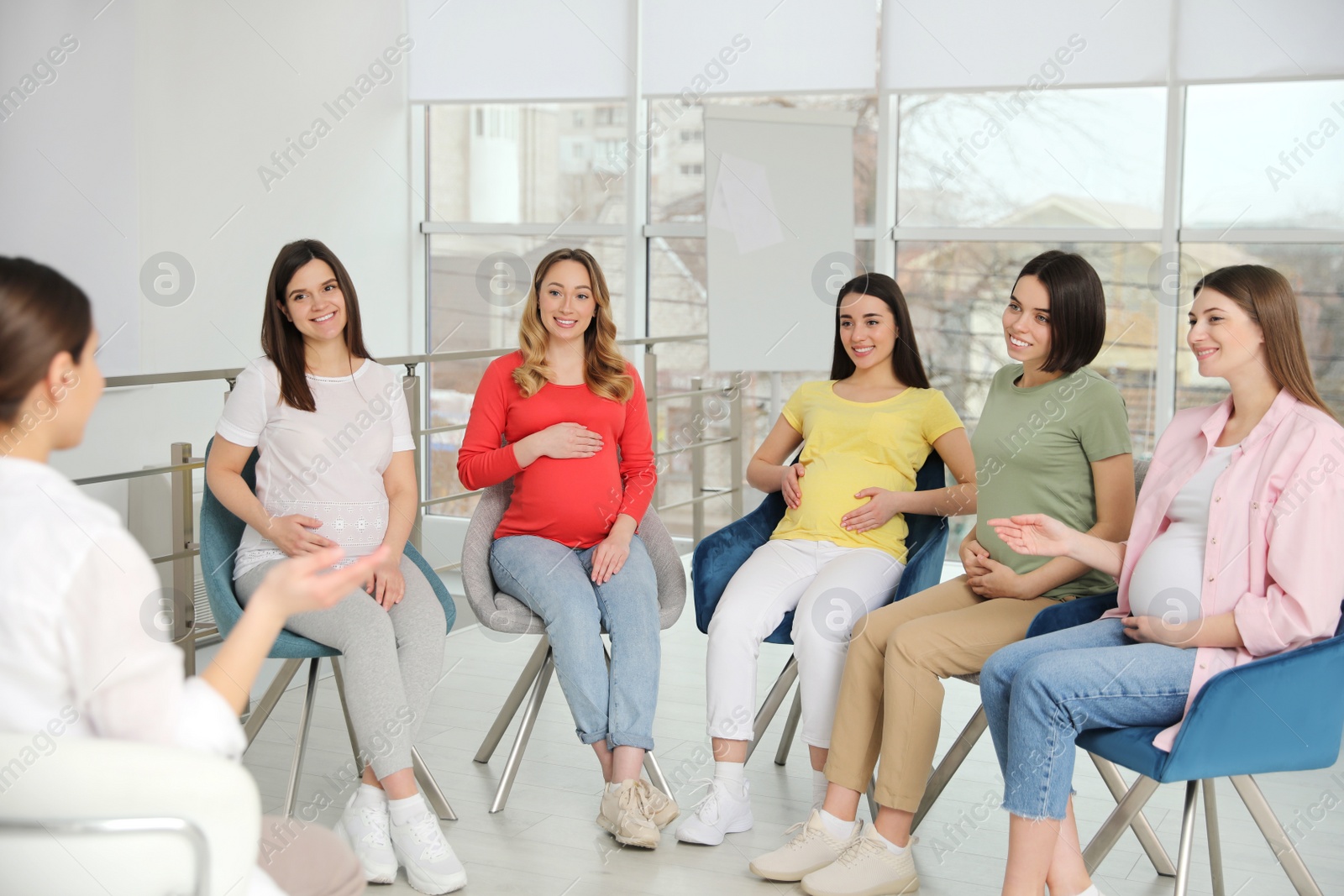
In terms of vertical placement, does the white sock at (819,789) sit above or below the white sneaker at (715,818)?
above

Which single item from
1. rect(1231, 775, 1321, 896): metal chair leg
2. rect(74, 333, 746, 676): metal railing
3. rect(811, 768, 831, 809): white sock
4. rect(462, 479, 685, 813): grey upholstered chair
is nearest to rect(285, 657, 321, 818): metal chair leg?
rect(462, 479, 685, 813): grey upholstered chair

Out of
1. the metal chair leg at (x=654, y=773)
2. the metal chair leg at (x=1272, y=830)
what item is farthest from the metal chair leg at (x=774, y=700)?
the metal chair leg at (x=1272, y=830)

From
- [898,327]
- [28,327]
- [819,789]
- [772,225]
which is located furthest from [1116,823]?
[772,225]

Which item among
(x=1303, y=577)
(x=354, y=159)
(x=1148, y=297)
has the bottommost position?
(x=1303, y=577)

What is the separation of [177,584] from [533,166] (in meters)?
3.40

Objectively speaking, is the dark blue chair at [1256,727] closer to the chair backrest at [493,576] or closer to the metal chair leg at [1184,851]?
the metal chair leg at [1184,851]

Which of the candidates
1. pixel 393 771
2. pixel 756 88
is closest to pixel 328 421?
pixel 393 771

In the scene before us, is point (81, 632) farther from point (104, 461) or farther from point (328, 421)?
point (104, 461)

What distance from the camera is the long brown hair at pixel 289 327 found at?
2.44 metres

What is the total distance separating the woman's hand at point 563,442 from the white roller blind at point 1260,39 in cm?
325

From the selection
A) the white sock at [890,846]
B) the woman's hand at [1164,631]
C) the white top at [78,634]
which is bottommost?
the white sock at [890,846]

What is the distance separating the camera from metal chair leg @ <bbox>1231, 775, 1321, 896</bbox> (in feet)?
6.29

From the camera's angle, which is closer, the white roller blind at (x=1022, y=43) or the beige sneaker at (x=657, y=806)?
the beige sneaker at (x=657, y=806)

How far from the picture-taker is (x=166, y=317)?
4.42 meters
